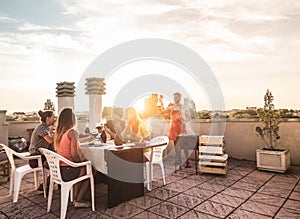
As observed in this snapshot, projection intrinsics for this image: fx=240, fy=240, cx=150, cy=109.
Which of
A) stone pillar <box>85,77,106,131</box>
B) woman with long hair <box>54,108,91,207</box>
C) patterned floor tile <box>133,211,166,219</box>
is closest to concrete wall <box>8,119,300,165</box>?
stone pillar <box>85,77,106,131</box>

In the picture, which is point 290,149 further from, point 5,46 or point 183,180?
point 5,46

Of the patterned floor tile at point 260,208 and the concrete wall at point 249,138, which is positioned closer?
the patterned floor tile at point 260,208

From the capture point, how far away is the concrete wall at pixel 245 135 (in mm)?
5098

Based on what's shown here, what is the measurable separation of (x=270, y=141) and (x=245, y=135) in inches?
24.5

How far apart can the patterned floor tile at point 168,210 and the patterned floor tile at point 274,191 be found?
1.39 m

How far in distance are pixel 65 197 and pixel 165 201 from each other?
4.29 ft

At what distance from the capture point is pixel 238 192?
355 cm

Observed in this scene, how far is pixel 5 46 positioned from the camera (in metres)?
5.22

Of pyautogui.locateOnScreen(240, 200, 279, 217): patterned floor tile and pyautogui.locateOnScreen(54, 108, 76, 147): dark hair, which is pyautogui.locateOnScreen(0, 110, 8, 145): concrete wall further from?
pyautogui.locateOnScreen(240, 200, 279, 217): patterned floor tile

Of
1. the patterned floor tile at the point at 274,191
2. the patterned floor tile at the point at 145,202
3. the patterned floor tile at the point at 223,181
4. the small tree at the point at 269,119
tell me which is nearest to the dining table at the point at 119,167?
the patterned floor tile at the point at 145,202

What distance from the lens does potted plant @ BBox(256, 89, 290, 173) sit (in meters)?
4.56

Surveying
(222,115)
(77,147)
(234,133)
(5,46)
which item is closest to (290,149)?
(234,133)

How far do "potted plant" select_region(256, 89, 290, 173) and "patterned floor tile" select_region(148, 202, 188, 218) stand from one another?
2.51m

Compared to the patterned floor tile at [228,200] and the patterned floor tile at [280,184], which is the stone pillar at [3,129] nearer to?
the patterned floor tile at [228,200]
